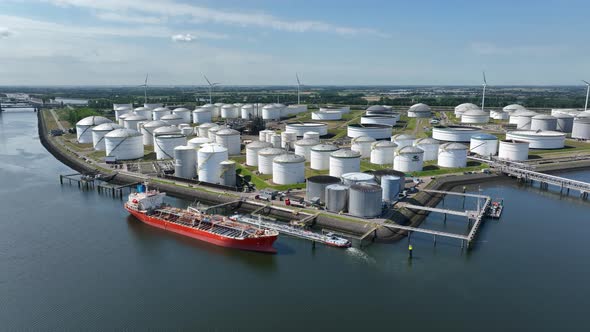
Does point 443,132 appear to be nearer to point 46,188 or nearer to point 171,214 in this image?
point 171,214

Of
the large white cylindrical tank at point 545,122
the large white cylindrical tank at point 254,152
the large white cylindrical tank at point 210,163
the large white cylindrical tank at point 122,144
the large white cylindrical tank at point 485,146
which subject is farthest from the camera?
the large white cylindrical tank at point 545,122

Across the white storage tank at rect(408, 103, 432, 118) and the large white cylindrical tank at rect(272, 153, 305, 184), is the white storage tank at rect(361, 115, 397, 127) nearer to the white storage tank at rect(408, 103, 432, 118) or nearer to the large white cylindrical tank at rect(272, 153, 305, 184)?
the white storage tank at rect(408, 103, 432, 118)

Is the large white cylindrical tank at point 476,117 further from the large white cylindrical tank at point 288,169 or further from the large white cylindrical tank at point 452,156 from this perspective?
the large white cylindrical tank at point 288,169

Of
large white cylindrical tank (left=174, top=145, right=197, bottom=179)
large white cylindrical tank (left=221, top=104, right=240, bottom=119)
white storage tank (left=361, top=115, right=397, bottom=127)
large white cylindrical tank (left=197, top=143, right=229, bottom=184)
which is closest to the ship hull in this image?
large white cylindrical tank (left=197, top=143, right=229, bottom=184)

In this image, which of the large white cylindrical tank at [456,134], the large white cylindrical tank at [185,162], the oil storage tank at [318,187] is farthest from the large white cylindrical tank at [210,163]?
the large white cylindrical tank at [456,134]

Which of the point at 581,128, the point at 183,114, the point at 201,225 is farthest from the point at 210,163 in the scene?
the point at 581,128

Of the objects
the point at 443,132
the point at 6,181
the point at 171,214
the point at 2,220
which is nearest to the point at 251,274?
the point at 171,214
